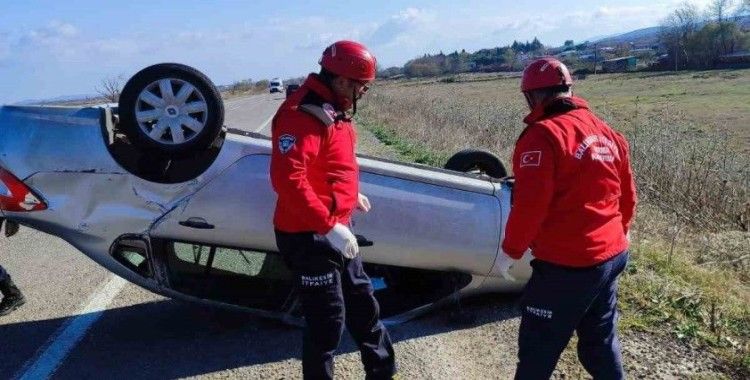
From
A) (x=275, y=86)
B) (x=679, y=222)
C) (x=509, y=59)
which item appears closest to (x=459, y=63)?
(x=509, y=59)

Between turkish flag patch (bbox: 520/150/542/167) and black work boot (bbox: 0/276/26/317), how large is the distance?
3583 mm

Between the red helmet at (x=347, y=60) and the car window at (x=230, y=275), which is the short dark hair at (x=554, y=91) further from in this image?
the car window at (x=230, y=275)

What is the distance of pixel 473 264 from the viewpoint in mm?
3961

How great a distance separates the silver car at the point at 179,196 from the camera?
362 centimetres

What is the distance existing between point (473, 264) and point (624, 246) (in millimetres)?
1338

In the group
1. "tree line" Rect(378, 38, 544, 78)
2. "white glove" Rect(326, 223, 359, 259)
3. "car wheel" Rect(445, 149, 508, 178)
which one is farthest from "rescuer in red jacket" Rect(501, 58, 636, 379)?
"tree line" Rect(378, 38, 544, 78)

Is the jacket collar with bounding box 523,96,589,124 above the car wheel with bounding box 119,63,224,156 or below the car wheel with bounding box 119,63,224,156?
below

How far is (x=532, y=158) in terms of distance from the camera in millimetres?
2408

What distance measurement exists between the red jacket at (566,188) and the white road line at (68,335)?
2.68 metres

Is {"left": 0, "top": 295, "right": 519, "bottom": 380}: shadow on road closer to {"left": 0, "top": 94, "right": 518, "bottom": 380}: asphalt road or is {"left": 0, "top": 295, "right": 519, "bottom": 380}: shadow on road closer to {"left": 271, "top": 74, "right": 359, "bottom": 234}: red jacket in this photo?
{"left": 0, "top": 94, "right": 518, "bottom": 380}: asphalt road

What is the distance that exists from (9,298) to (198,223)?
1735 millimetres

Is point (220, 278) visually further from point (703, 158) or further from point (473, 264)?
point (703, 158)

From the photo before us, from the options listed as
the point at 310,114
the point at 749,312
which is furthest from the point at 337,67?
the point at 749,312

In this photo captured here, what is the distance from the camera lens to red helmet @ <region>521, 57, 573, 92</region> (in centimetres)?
260
